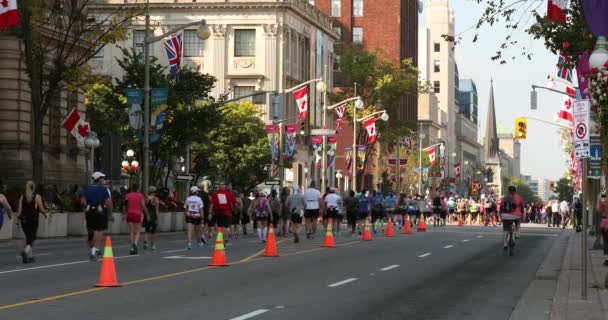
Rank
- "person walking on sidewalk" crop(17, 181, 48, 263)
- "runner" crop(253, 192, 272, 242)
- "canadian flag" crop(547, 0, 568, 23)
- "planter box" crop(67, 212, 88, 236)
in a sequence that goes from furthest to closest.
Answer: "planter box" crop(67, 212, 88, 236), "runner" crop(253, 192, 272, 242), "person walking on sidewalk" crop(17, 181, 48, 263), "canadian flag" crop(547, 0, 568, 23)

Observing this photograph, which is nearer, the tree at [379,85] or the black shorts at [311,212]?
the black shorts at [311,212]

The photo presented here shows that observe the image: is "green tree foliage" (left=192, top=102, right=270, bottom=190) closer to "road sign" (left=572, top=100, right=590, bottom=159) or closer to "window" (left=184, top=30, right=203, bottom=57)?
"window" (left=184, top=30, right=203, bottom=57)

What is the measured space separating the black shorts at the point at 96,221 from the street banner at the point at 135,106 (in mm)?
18904

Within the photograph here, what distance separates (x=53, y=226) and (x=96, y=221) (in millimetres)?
14515

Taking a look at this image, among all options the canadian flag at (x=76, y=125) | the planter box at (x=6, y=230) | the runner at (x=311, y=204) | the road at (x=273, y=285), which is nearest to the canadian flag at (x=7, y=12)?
the road at (x=273, y=285)

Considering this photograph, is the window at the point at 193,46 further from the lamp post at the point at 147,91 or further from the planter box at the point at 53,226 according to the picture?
the planter box at the point at 53,226

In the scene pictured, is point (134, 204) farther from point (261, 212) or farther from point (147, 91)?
point (147, 91)

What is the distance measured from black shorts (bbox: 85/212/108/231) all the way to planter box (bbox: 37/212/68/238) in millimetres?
13034

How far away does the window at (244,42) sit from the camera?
91188mm

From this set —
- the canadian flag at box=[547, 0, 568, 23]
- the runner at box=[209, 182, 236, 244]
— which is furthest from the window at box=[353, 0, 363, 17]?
the canadian flag at box=[547, 0, 568, 23]

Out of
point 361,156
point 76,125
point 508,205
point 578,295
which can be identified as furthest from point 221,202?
point 361,156

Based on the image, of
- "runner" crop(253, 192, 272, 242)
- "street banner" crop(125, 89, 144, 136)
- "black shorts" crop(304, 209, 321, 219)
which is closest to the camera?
"runner" crop(253, 192, 272, 242)

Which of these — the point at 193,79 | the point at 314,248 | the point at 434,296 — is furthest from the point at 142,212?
the point at 193,79

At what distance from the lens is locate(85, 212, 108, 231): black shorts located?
26.5m
